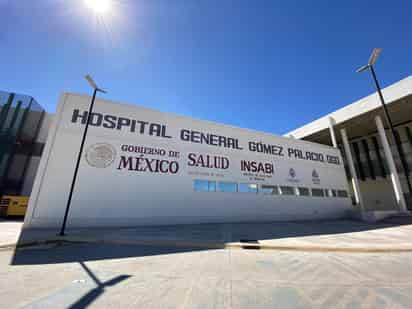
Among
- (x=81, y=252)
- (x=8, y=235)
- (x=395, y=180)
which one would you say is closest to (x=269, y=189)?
→ (x=395, y=180)

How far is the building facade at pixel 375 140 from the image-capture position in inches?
599

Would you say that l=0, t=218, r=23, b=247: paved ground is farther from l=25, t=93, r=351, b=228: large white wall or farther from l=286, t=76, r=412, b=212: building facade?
l=286, t=76, r=412, b=212: building facade

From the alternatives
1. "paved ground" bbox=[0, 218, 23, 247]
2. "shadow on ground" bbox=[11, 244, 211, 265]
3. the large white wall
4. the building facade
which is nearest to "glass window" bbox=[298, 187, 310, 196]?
the large white wall

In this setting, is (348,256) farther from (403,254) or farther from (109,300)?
(109,300)

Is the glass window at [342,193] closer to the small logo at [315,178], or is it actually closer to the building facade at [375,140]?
the building facade at [375,140]

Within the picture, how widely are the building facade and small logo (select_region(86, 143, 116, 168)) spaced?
21.3m

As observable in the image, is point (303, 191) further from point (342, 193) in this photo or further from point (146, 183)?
point (146, 183)

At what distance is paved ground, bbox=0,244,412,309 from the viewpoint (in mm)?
2504

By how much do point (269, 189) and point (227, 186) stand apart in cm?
389

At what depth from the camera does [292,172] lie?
15406mm

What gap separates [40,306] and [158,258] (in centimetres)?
269

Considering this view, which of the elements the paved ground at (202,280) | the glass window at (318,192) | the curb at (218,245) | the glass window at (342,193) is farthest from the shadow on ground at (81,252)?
the glass window at (342,193)

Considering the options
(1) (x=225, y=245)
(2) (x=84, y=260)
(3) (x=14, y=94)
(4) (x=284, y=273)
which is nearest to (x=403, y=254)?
(4) (x=284, y=273)

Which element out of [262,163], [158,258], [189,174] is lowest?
[158,258]
